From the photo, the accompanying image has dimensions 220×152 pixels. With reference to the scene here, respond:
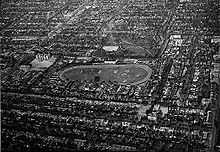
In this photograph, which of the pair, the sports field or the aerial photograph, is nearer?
the aerial photograph

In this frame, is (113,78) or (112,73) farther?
(112,73)

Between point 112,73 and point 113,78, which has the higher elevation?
point 112,73

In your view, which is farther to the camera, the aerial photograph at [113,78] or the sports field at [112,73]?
the sports field at [112,73]

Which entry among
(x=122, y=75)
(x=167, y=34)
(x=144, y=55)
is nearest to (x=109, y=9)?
(x=167, y=34)

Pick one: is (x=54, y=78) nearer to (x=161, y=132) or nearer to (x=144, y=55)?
(x=144, y=55)

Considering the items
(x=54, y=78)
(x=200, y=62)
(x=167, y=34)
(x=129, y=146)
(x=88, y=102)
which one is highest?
(x=167, y=34)
